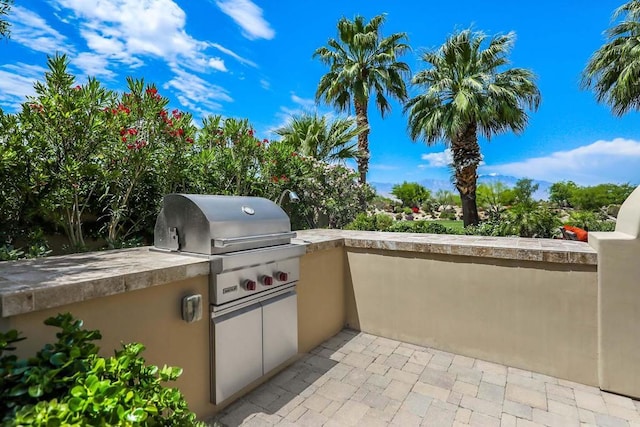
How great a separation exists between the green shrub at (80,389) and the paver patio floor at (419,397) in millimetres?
1551

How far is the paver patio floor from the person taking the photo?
2.79 metres

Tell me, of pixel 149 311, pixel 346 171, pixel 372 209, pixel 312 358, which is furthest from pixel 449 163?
pixel 149 311

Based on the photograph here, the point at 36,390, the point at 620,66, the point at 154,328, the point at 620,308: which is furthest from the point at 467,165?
the point at 36,390

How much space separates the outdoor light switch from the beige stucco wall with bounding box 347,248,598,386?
2.51 meters

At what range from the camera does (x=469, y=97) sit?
1297 centimetres

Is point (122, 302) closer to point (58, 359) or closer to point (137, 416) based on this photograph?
point (58, 359)

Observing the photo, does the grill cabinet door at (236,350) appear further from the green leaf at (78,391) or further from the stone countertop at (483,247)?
the green leaf at (78,391)

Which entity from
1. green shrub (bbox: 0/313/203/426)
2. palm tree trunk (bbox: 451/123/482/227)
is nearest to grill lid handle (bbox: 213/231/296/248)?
green shrub (bbox: 0/313/203/426)

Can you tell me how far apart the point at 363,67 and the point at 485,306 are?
13413 mm

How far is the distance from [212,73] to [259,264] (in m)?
13.6

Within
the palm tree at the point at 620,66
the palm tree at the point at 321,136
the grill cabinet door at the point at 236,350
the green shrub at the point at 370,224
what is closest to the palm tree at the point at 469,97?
the palm tree at the point at 620,66

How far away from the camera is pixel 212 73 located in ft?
47.0

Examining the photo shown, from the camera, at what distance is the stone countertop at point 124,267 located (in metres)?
1.74

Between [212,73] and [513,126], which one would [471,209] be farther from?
[212,73]
